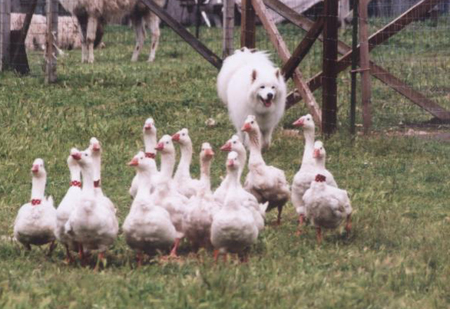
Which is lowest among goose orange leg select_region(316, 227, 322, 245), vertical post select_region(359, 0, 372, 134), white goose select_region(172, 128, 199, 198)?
goose orange leg select_region(316, 227, 322, 245)

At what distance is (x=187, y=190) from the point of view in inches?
340

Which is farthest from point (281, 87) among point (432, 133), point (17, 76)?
point (17, 76)

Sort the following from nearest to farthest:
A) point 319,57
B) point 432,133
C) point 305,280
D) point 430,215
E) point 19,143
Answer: point 305,280 < point 430,215 < point 19,143 < point 432,133 < point 319,57

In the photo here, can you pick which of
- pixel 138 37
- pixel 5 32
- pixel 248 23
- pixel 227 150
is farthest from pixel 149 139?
pixel 138 37

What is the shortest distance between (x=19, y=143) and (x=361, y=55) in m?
3.79

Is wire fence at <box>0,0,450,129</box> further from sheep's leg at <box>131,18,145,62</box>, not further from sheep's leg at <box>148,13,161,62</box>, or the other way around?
sheep's leg at <box>148,13,161,62</box>

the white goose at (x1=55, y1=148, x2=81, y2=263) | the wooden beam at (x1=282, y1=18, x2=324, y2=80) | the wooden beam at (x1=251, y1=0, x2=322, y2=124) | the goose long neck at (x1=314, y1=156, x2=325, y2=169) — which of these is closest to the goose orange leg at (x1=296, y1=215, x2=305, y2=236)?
the goose long neck at (x1=314, y1=156, x2=325, y2=169)

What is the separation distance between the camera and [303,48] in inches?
523

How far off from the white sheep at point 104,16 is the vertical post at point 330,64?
829 centimetres

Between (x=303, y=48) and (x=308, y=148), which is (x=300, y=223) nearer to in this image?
(x=308, y=148)

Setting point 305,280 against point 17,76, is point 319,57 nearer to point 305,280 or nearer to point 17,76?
point 17,76

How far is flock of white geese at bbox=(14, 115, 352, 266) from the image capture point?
24.4 feet

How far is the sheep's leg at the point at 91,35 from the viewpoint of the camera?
20.6 meters

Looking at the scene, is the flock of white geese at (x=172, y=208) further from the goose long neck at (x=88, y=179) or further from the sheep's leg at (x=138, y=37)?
the sheep's leg at (x=138, y=37)
